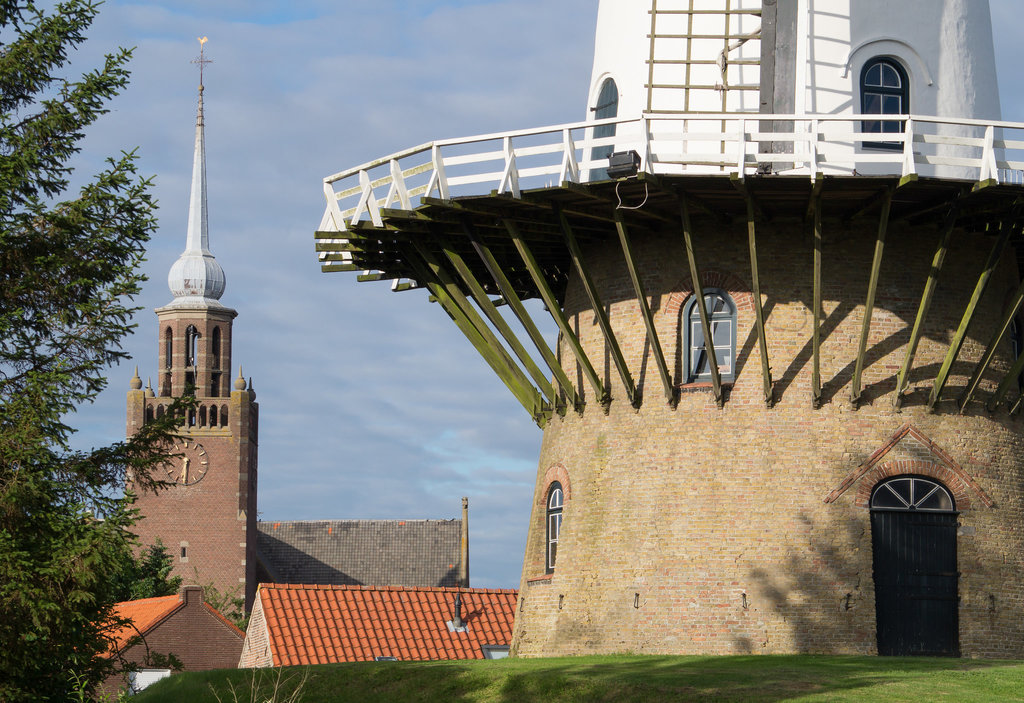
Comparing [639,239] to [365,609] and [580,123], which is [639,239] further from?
[365,609]

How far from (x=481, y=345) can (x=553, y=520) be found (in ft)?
9.63

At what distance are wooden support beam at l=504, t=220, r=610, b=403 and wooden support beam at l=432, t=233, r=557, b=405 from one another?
65 centimetres

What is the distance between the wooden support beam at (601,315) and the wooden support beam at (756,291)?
1.92m

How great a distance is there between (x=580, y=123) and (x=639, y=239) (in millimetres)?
2934

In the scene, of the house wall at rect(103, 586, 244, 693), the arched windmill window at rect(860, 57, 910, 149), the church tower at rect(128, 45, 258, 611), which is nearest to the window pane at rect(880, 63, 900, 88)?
the arched windmill window at rect(860, 57, 910, 149)

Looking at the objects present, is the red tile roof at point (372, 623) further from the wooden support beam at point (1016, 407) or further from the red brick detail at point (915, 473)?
the wooden support beam at point (1016, 407)

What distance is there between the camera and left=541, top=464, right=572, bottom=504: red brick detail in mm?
24062

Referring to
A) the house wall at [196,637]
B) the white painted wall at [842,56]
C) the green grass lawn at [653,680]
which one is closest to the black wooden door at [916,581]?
the green grass lawn at [653,680]

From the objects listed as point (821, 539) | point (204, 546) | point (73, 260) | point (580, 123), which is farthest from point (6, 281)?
point (204, 546)

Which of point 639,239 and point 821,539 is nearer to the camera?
point 821,539

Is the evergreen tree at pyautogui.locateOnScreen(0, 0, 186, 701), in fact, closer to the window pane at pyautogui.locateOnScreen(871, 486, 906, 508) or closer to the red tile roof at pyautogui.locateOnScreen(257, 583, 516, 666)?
the window pane at pyautogui.locateOnScreen(871, 486, 906, 508)

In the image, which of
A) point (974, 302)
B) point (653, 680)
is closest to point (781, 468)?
point (974, 302)

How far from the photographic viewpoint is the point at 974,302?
71.2 feet

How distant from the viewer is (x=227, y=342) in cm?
8800
